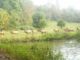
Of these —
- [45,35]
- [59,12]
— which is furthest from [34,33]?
[59,12]

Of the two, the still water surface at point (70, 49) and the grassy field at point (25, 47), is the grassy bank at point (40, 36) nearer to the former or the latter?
the grassy field at point (25, 47)

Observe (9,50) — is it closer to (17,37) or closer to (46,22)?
(17,37)

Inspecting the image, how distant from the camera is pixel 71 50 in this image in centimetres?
598

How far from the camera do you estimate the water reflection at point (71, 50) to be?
5902 millimetres

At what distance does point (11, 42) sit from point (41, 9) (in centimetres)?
78

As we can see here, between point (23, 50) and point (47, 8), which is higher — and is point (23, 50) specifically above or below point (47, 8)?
below

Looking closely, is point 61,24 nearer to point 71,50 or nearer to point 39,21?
point 39,21

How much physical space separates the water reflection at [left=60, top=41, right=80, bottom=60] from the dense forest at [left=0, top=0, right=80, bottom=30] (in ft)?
1.40

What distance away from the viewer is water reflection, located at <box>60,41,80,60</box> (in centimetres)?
590

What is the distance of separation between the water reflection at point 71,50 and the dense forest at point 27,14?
0.43 m

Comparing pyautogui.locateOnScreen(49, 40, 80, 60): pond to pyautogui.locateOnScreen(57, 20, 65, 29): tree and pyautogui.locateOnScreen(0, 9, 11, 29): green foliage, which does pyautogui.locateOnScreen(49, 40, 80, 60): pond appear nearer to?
pyautogui.locateOnScreen(57, 20, 65, 29): tree

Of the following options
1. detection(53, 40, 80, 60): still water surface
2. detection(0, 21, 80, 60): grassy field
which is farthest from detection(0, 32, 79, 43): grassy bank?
detection(53, 40, 80, 60): still water surface

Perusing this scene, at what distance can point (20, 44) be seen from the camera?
5.98 metres

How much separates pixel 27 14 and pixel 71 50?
957 millimetres
